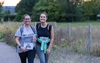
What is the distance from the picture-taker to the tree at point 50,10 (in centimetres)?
8769

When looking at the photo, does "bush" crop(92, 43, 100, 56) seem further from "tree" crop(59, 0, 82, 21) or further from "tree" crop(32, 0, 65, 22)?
"tree" crop(59, 0, 82, 21)

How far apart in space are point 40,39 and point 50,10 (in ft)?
270

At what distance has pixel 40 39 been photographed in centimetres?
776

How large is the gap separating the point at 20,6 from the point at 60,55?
80860mm

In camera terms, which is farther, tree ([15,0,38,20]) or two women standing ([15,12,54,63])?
tree ([15,0,38,20])

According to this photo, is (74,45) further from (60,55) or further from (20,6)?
(20,6)

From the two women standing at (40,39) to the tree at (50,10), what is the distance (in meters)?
77.4

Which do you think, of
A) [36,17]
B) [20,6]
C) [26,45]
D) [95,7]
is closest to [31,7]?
[20,6]

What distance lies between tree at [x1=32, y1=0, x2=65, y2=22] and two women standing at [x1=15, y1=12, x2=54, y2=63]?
254 ft

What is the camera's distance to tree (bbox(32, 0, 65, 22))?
87.7 m

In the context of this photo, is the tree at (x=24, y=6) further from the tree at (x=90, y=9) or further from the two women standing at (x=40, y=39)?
the two women standing at (x=40, y=39)

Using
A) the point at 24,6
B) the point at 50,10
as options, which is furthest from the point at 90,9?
the point at 24,6

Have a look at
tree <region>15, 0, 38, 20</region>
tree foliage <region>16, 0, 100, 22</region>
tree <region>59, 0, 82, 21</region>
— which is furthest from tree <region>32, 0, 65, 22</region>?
tree <region>15, 0, 38, 20</region>

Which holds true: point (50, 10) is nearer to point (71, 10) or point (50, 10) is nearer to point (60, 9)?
point (60, 9)
